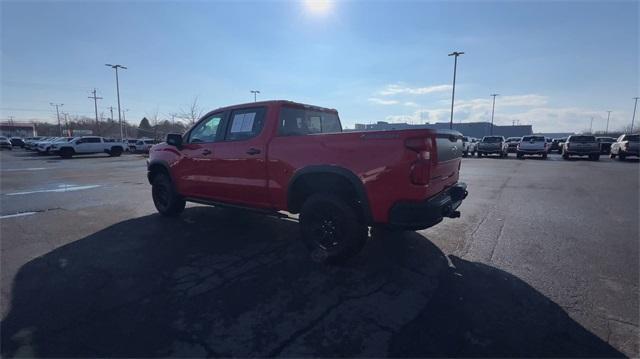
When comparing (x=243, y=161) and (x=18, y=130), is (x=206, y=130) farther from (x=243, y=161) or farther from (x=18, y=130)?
(x=18, y=130)

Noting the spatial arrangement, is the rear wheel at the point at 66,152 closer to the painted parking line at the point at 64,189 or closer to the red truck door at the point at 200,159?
the painted parking line at the point at 64,189

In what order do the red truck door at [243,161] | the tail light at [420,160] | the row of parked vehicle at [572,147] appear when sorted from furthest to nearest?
1. the row of parked vehicle at [572,147]
2. the red truck door at [243,161]
3. the tail light at [420,160]

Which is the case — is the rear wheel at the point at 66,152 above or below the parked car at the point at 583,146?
below

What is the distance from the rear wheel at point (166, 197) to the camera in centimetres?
606

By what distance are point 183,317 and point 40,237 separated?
12.8 feet

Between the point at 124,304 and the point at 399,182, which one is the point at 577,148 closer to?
the point at 399,182

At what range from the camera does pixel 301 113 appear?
16.0 feet

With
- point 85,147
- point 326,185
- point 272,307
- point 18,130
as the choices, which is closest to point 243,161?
point 326,185

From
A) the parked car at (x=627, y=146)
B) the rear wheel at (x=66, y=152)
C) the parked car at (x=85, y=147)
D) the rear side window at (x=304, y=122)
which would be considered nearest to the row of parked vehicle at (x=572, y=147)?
the parked car at (x=627, y=146)

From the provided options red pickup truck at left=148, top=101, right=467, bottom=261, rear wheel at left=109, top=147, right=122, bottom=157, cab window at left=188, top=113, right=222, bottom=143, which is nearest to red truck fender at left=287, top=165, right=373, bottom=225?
red pickup truck at left=148, top=101, right=467, bottom=261

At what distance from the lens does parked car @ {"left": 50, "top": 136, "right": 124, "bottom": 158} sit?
1038 inches

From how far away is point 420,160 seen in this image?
3195 mm

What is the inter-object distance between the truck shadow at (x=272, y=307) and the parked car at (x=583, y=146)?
23.7m

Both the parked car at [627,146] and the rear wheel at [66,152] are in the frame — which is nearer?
the parked car at [627,146]
